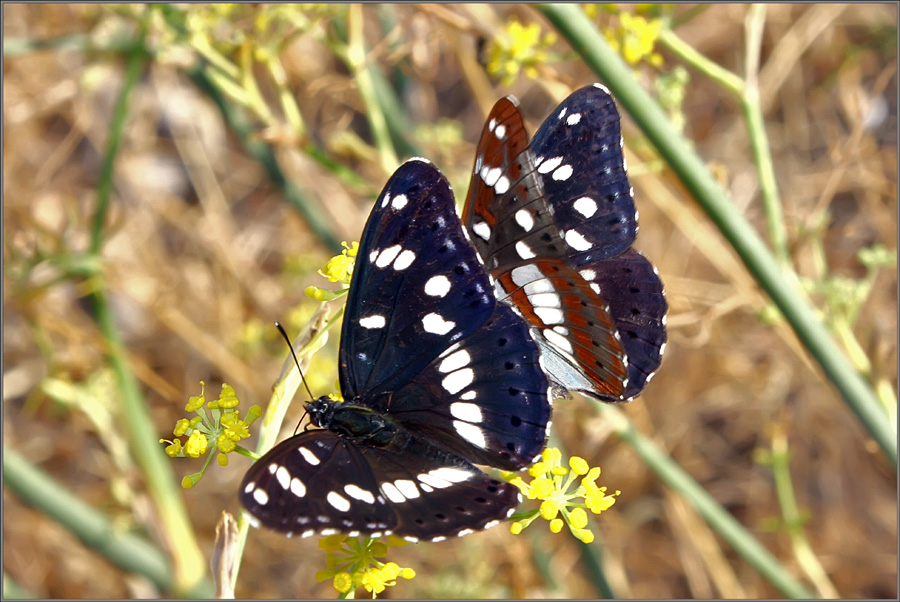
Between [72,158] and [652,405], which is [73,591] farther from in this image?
[652,405]

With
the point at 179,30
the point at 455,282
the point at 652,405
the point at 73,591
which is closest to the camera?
the point at 455,282

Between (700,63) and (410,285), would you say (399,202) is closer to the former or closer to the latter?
(410,285)

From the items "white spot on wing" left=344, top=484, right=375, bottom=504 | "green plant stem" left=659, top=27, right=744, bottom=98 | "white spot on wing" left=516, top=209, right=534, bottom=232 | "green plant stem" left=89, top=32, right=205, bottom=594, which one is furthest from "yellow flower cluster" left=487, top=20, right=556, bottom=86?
"white spot on wing" left=344, top=484, right=375, bottom=504

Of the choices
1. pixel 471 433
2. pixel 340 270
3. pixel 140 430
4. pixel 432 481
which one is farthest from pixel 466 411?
pixel 140 430

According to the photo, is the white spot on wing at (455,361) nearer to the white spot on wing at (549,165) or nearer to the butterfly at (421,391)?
the butterfly at (421,391)

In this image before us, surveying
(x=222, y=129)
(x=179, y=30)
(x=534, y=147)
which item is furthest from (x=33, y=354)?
(x=534, y=147)

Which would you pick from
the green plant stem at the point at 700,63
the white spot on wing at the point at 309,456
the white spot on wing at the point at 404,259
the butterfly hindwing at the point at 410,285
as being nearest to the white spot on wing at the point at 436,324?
the butterfly hindwing at the point at 410,285
